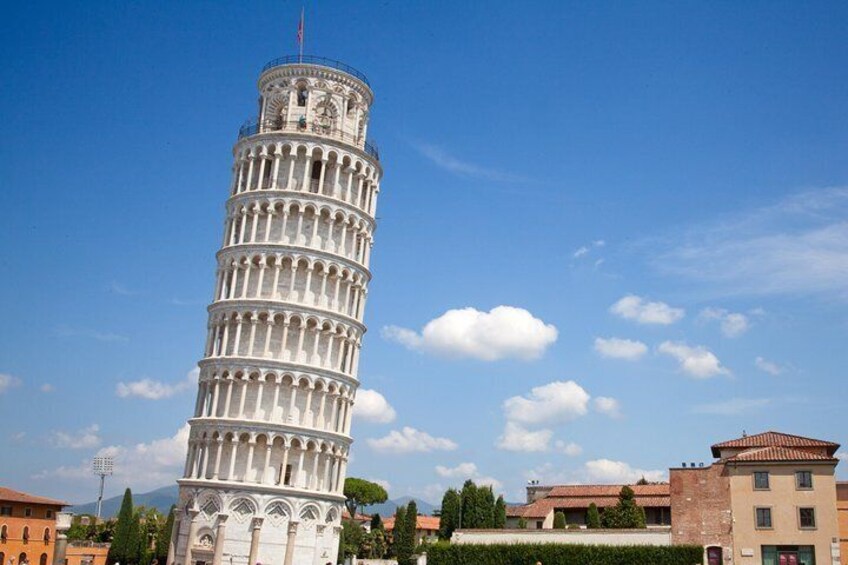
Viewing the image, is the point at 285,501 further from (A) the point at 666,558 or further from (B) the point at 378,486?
(B) the point at 378,486

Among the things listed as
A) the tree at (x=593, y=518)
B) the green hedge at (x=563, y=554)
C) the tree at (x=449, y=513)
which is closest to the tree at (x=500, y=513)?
the tree at (x=449, y=513)

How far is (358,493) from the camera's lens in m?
113

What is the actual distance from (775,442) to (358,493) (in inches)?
2580

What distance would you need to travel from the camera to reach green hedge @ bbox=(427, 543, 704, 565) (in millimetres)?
53156

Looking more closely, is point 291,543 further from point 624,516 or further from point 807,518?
point 807,518

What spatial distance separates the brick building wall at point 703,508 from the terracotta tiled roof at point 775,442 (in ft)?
21.7

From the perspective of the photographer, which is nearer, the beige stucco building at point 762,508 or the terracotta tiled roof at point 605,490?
the beige stucco building at point 762,508

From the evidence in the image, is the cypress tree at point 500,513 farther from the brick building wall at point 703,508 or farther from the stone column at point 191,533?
the stone column at point 191,533

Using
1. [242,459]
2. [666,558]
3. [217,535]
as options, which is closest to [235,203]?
[242,459]

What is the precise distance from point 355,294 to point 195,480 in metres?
16.4

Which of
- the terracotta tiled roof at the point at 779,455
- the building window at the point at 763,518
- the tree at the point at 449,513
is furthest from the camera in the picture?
the tree at the point at 449,513

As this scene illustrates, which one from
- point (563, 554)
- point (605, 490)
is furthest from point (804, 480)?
point (605, 490)

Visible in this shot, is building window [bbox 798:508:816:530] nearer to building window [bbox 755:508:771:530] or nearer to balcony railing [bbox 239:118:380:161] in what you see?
building window [bbox 755:508:771:530]

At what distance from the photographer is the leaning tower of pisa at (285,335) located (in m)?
53.8
